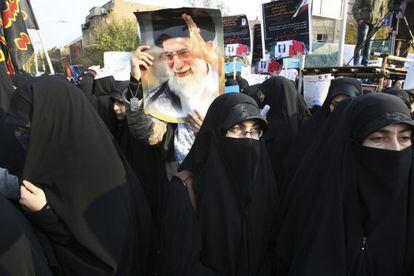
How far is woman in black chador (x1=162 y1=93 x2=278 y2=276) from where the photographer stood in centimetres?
181

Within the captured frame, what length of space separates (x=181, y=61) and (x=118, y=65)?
5.19ft

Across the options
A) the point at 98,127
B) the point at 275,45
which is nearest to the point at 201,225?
the point at 98,127

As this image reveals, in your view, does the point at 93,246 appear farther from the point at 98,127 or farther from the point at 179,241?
the point at 98,127

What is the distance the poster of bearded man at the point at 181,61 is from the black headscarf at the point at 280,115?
4.05 feet

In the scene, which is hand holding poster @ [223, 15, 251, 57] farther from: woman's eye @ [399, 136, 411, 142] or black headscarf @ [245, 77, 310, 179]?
woman's eye @ [399, 136, 411, 142]

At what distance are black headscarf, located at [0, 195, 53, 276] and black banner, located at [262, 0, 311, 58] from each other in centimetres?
489

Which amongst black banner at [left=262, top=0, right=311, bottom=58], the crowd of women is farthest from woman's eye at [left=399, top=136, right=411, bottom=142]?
black banner at [left=262, top=0, right=311, bottom=58]

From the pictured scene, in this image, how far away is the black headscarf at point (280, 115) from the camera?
341cm

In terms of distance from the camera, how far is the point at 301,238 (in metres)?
1.76

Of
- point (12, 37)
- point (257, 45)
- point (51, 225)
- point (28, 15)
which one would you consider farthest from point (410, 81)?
point (257, 45)

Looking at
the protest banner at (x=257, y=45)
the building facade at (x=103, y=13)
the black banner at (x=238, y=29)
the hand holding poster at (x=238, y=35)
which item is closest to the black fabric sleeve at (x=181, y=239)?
the hand holding poster at (x=238, y=35)

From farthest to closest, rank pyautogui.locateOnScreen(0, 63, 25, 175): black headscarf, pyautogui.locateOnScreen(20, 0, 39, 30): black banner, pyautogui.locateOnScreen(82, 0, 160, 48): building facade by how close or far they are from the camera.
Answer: pyautogui.locateOnScreen(82, 0, 160, 48): building facade < pyautogui.locateOnScreen(20, 0, 39, 30): black banner < pyautogui.locateOnScreen(0, 63, 25, 175): black headscarf

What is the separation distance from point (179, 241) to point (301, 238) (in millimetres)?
630

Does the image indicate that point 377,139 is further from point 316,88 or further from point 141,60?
point 316,88
